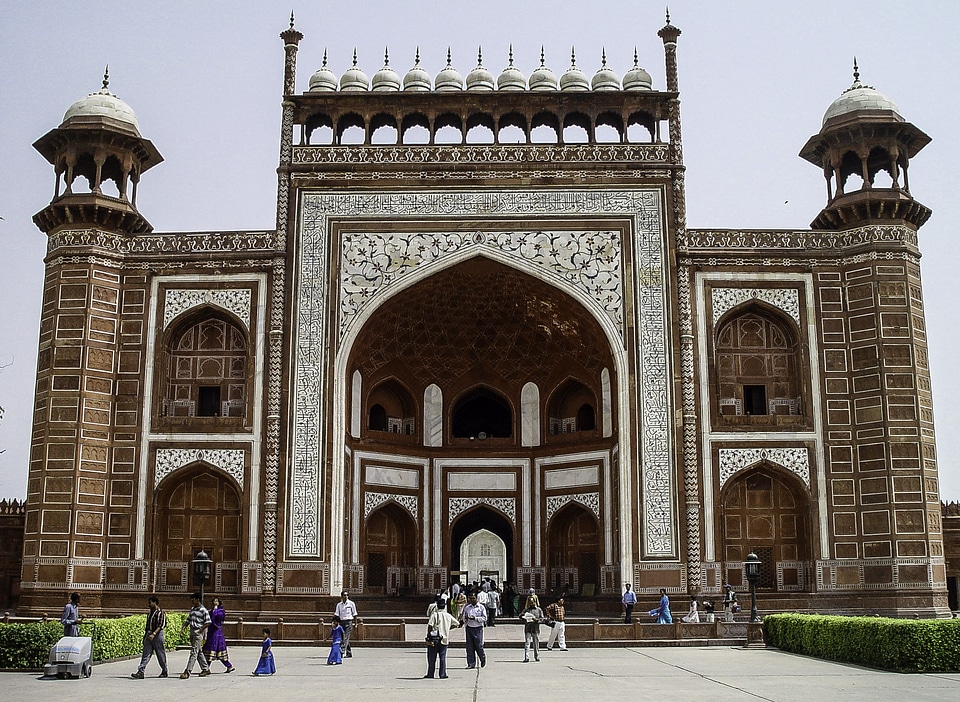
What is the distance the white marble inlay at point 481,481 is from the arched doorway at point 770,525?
515 centimetres

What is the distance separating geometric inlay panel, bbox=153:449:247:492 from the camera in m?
22.1

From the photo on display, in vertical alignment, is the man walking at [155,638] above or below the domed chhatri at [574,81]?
below

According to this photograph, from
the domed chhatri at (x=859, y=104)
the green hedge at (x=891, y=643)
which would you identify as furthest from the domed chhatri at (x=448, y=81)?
the green hedge at (x=891, y=643)

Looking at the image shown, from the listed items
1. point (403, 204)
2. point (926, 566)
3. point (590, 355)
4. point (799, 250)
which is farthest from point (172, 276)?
point (926, 566)

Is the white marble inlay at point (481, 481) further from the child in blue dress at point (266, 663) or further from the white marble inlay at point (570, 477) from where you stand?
the child in blue dress at point (266, 663)

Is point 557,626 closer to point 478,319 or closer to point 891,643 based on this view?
point 891,643

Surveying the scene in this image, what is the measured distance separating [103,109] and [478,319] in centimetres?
894

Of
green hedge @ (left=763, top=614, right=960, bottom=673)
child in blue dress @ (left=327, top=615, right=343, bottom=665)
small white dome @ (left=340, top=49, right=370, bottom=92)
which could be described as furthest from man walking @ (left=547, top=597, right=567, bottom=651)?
small white dome @ (left=340, top=49, right=370, bottom=92)

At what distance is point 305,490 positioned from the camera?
21.8 m

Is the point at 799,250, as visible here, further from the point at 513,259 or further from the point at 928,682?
the point at 928,682

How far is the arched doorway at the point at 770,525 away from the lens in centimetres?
2200

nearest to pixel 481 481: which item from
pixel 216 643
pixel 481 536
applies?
pixel 481 536

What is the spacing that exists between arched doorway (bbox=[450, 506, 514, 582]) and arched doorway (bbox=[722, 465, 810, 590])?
5219 millimetres

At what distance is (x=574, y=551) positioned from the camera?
24.5m
